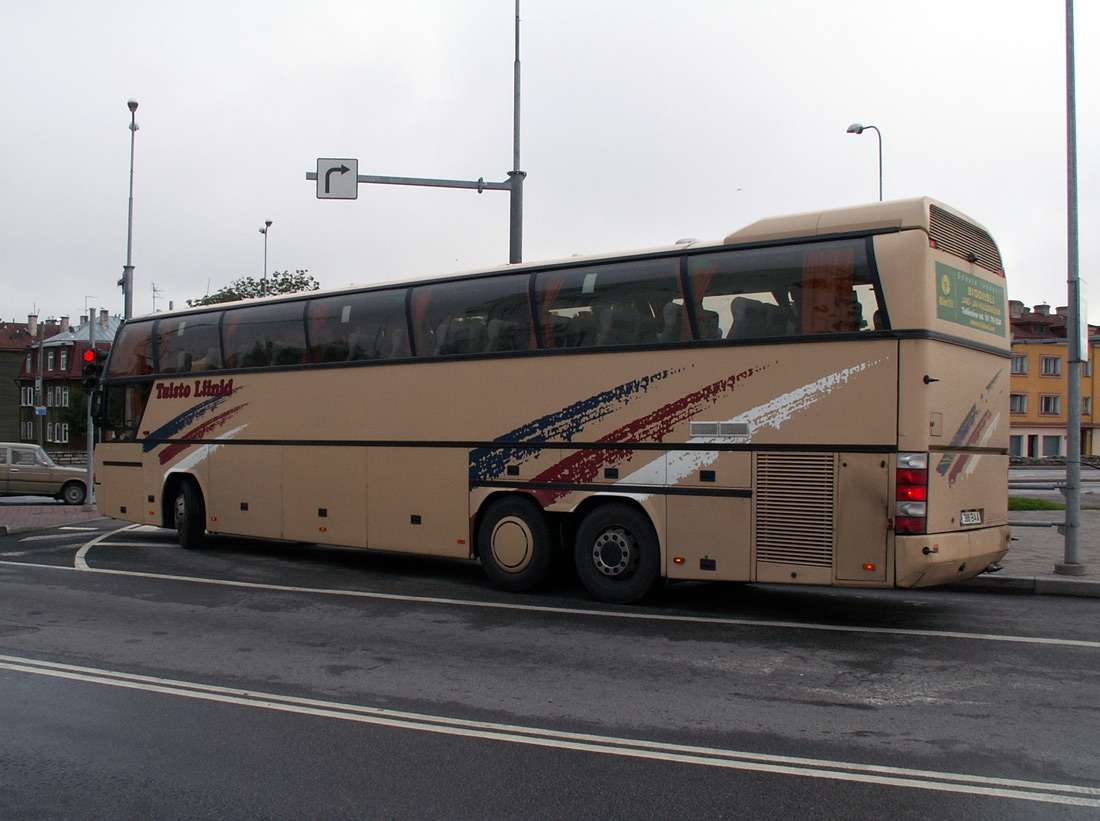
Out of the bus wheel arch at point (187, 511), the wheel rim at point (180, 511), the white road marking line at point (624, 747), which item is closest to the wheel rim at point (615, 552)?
the white road marking line at point (624, 747)

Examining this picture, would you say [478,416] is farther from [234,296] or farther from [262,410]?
[234,296]

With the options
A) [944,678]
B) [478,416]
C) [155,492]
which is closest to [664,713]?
[944,678]

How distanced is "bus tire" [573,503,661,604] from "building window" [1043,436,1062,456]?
257 ft

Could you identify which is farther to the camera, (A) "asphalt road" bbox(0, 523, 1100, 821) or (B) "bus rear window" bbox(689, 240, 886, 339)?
(B) "bus rear window" bbox(689, 240, 886, 339)

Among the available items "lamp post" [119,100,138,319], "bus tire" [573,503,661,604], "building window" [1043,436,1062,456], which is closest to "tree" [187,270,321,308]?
"lamp post" [119,100,138,319]

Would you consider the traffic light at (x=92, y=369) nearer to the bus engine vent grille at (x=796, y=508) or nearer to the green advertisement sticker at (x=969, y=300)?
the bus engine vent grille at (x=796, y=508)

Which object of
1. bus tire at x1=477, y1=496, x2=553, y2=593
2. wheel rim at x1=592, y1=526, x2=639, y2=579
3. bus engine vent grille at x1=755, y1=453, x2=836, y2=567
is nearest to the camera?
bus engine vent grille at x1=755, y1=453, x2=836, y2=567

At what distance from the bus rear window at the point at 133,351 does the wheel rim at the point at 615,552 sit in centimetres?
926

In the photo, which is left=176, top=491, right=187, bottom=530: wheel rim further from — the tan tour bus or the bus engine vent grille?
the bus engine vent grille

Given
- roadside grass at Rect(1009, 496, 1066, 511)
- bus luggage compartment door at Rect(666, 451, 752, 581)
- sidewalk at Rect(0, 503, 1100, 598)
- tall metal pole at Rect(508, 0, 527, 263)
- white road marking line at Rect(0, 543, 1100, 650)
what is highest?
tall metal pole at Rect(508, 0, 527, 263)

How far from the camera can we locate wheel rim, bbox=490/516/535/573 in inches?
430

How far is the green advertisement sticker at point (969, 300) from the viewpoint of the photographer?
8.70m

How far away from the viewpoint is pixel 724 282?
9.50 metres

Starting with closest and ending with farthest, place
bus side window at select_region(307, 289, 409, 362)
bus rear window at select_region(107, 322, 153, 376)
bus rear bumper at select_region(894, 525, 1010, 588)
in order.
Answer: bus rear bumper at select_region(894, 525, 1010, 588) < bus side window at select_region(307, 289, 409, 362) < bus rear window at select_region(107, 322, 153, 376)
